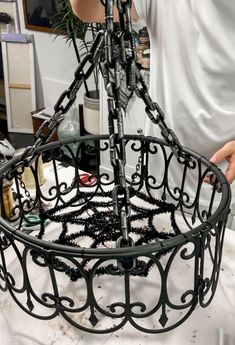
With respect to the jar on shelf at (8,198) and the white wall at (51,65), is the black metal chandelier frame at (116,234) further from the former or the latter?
the white wall at (51,65)

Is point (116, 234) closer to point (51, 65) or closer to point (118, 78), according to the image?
point (118, 78)

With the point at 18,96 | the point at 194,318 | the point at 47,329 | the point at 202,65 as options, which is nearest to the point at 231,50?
the point at 202,65

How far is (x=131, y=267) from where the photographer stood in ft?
1.43

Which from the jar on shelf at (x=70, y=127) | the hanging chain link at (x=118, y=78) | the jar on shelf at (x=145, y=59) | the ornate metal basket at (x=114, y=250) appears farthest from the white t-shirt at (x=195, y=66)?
the jar on shelf at (x=70, y=127)

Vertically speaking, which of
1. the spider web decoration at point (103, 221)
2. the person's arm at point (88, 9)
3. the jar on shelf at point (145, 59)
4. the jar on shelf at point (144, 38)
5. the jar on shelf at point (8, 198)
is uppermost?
the person's arm at point (88, 9)

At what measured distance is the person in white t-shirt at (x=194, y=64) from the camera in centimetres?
89

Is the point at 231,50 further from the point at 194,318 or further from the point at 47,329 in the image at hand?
the point at 47,329

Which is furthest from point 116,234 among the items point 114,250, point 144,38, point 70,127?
point 70,127

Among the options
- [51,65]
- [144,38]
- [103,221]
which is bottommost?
[103,221]

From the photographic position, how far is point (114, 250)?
41 centimetres

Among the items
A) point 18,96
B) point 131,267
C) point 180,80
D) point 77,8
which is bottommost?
point 18,96

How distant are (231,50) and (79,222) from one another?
597mm

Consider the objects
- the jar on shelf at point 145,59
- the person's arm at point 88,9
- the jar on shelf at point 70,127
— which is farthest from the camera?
the jar on shelf at point 70,127

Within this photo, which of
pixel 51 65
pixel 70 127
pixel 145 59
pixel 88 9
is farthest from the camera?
pixel 51 65
